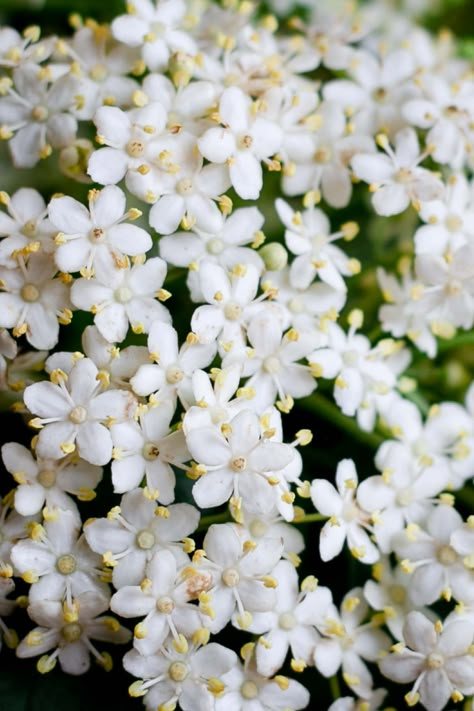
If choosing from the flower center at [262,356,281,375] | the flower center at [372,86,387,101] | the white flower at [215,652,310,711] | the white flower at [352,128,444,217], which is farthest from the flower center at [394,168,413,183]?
the white flower at [215,652,310,711]

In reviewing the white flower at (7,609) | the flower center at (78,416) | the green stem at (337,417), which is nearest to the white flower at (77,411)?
the flower center at (78,416)

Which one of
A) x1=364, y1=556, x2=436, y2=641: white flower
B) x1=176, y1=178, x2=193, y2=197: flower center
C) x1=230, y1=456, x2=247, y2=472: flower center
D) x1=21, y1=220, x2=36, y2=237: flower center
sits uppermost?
x1=176, y1=178, x2=193, y2=197: flower center

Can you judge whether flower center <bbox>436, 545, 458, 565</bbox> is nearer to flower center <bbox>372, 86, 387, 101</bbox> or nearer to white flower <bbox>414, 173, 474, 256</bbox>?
white flower <bbox>414, 173, 474, 256</bbox>

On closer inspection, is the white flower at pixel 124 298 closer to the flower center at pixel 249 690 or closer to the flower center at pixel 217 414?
→ the flower center at pixel 217 414

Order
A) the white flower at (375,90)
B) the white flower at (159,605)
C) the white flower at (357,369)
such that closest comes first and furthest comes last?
the white flower at (159,605) → the white flower at (357,369) → the white flower at (375,90)

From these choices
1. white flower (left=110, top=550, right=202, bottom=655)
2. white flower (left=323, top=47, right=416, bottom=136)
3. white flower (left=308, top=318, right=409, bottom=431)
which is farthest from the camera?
white flower (left=323, top=47, right=416, bottom=136)

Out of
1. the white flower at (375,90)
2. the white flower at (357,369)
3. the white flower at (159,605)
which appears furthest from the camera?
the white flower at (375,90)

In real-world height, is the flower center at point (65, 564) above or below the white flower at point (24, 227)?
below

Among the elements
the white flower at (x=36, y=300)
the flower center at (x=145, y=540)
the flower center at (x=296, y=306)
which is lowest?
the flower center at (x=145, y=540)
